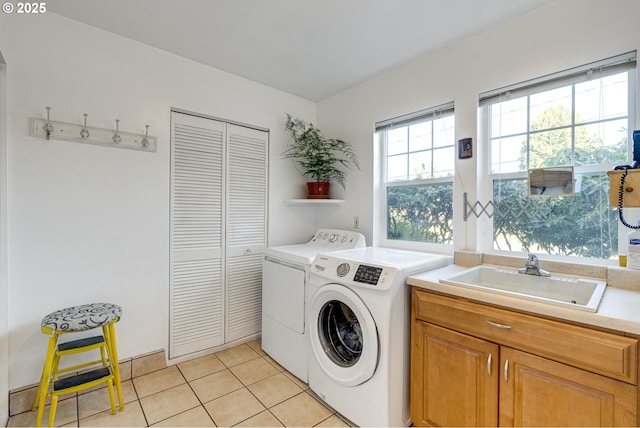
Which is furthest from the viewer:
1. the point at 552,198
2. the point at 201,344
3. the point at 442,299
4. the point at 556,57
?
the point at 201,344

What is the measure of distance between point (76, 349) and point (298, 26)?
93.8 inches

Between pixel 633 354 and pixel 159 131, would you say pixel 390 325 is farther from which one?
pixel 159 131

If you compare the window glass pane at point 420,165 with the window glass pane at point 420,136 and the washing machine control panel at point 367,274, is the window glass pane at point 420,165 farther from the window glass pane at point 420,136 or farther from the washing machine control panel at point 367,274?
the washing machine control panel at point 367,274

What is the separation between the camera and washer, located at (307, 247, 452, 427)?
1494 mm

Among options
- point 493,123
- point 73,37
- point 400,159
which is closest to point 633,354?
Answer: point 493,123

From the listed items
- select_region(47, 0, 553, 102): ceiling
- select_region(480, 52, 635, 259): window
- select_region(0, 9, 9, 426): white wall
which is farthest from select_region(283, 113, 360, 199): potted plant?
select_region(0, 9, 9, 426): white wall

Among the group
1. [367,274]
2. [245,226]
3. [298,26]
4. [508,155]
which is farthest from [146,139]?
[508,155]

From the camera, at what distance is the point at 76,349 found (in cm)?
165

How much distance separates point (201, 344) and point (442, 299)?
1993 millimetres

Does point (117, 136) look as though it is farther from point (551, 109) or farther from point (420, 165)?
point (551, 109)

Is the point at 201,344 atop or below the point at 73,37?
below

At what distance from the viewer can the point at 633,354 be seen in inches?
37.4

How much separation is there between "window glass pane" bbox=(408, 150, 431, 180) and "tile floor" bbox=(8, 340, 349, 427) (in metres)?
1.84

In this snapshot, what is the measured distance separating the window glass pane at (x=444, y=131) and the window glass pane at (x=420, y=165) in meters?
0.12
